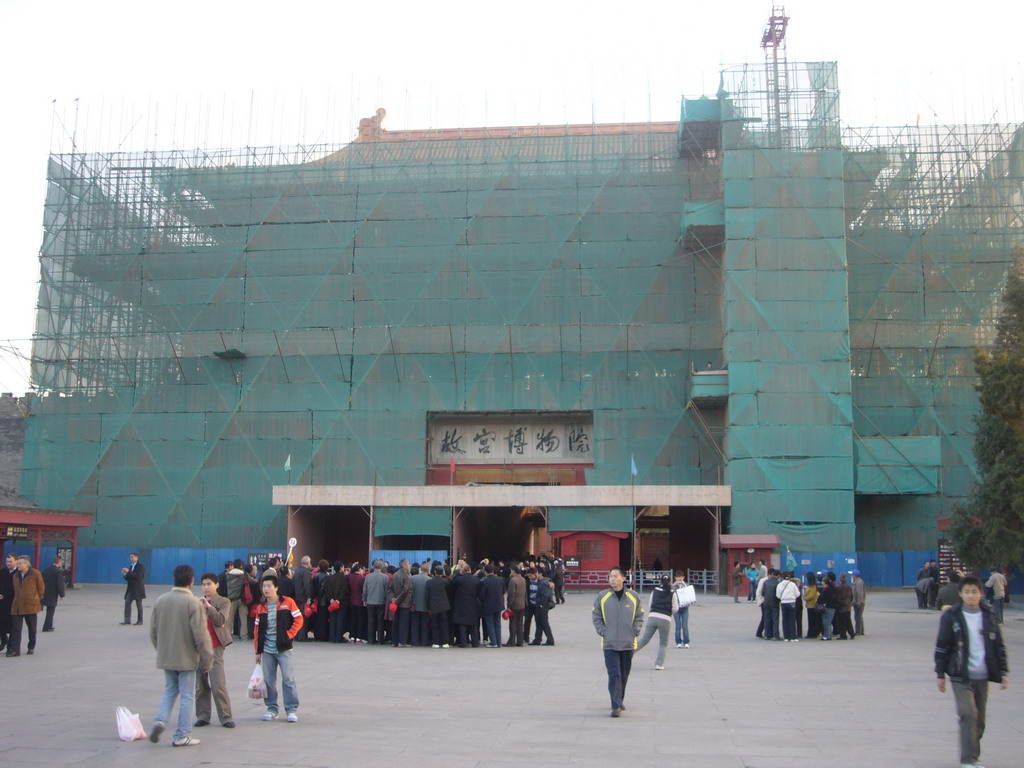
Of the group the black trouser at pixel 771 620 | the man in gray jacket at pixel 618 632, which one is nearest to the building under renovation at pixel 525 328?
the black trouser at pixel 771 620

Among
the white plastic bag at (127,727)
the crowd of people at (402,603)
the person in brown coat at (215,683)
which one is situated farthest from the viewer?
the crowd of people at (402,603)

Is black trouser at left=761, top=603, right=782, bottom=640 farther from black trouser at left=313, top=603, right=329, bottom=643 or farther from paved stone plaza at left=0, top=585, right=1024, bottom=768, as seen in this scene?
black trouser at left=313, top=603, right=329, bottom=643

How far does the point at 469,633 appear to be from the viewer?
60.5ft

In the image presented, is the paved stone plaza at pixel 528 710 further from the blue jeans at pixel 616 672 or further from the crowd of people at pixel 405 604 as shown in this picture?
the crowd of people at pixel 405 604

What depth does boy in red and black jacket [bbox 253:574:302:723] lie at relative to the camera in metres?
10.1

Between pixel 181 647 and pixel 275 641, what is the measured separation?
3.81ft

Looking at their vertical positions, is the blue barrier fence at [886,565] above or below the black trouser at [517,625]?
above

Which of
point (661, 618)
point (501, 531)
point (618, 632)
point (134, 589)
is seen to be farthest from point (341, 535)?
point (618, 632)

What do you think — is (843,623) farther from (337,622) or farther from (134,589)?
(134,589)

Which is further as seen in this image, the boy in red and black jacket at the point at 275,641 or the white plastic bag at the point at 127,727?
the boy in red and black jacket at the point at 275,641

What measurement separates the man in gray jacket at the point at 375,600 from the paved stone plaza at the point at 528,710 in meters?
0.74

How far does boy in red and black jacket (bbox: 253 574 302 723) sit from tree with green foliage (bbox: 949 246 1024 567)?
18.9 metres

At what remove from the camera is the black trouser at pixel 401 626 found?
17953 mm

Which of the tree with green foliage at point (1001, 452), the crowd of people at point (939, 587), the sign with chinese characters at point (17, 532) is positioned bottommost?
the crowd of people at point (939, 587)
